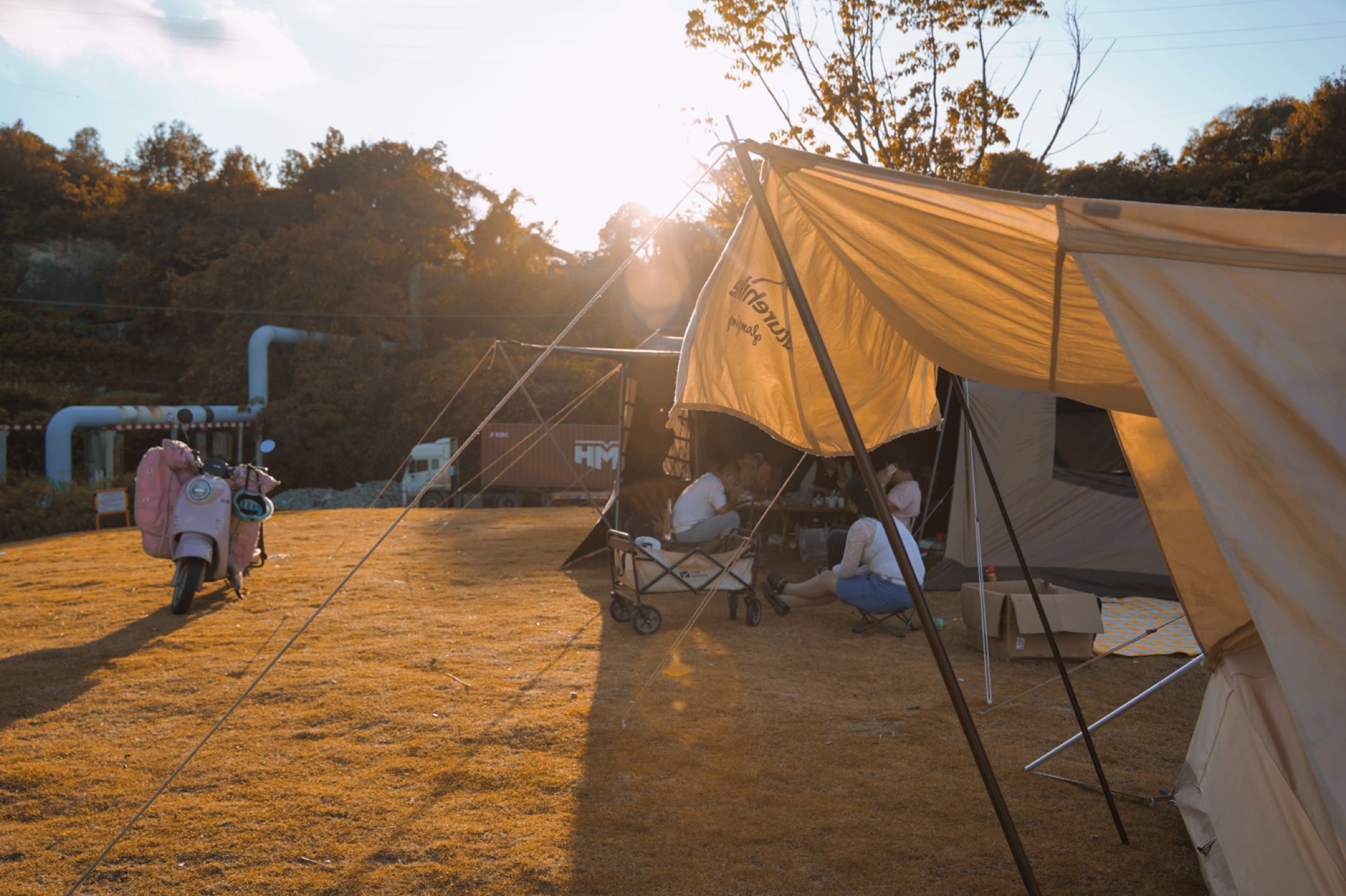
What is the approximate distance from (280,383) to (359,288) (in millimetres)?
4154

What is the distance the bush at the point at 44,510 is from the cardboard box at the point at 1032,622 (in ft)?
50.4

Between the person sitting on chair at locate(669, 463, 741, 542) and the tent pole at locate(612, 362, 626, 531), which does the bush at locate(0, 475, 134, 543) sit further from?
the person sitting on chair at locate(669, 463, 741, 542)

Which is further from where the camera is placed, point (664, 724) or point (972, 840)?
point (664, 724)

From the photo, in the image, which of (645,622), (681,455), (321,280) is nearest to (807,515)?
(681,455)

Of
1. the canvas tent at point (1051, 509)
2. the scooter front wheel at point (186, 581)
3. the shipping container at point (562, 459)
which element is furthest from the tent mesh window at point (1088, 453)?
the shipping container at point (562, 459)

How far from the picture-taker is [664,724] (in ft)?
15.3

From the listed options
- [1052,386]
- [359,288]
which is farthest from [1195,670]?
[359,288]

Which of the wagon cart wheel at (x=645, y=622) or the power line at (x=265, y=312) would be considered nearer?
the wagon cart wheel at (x=645, y=622)

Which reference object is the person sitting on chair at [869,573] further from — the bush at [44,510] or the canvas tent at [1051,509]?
the bush at [44,510]

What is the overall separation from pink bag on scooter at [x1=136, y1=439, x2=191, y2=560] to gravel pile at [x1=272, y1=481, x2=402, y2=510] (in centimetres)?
1526

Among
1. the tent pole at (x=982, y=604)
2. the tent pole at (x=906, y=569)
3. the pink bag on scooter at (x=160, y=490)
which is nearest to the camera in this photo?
the tent pole at (x=906, y=569)

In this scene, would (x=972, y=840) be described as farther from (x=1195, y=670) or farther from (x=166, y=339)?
(x=166, y=339)

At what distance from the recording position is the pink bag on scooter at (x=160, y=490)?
690cm

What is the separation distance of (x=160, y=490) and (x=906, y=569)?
647 centimetres
